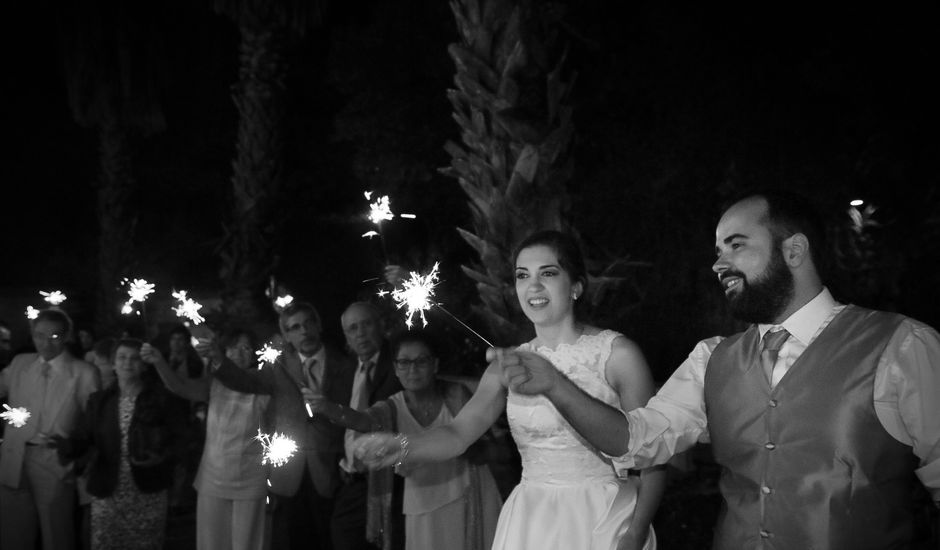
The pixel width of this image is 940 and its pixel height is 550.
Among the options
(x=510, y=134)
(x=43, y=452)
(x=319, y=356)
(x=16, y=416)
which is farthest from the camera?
(x=43, y=452)

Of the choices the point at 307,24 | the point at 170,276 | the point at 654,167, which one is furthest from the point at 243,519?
the point at 170,276

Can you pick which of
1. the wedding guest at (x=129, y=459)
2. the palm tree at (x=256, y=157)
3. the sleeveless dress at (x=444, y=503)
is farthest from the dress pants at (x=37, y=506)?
the palm tree at (x=256, y=157)

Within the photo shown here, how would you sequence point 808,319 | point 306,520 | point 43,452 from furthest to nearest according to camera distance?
point 43,452 < point 306,520 < point 808,319

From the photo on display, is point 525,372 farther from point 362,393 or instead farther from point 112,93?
point 112,93

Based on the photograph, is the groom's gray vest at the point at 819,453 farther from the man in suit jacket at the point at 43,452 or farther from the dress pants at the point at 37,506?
the dress pants at the point at 37,506

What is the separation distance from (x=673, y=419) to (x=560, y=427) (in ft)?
2.82

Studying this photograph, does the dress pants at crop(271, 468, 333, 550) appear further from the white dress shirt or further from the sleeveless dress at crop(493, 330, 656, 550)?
the white dress shirt

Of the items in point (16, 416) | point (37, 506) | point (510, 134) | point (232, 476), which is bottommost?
point (37, 506)

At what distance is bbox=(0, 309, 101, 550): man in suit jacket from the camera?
25.1ft

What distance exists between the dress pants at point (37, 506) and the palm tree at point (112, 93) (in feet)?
39.8

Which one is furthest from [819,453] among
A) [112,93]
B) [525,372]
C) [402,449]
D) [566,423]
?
[112,93]

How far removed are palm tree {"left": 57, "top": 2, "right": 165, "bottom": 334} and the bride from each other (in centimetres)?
1668

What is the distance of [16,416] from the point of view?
24.8ft

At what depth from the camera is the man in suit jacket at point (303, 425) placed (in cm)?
637
